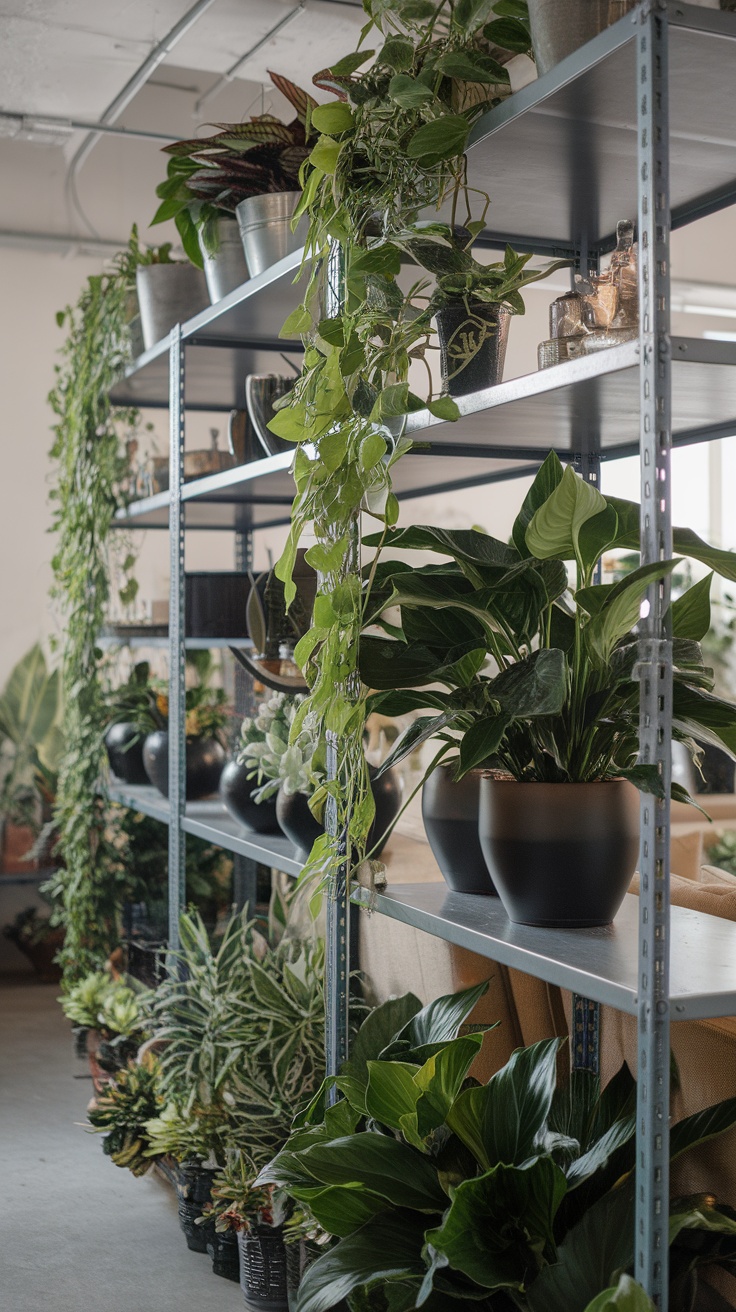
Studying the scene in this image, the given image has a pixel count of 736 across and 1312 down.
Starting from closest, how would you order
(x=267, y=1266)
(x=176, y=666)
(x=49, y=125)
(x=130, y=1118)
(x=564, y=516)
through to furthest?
(x=564, y=516)
(x=267, y=1266)
(x=130, y=1118)
(x=176, y=666)
(x=49, y=125)

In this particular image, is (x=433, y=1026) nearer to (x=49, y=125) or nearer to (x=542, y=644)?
(x=542, y=644)

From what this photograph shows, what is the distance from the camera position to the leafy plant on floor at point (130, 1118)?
3.35m

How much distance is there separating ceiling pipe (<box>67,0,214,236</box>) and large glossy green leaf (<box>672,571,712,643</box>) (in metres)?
3.01

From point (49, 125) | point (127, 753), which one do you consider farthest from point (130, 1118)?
point (49, 125)

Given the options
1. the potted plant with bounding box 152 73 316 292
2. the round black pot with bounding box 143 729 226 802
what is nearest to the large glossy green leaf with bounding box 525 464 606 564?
the potted plant with bounding box 152 73 316 292

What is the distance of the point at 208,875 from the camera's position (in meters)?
4.72

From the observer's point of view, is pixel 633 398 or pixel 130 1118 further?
pixel 130 1118

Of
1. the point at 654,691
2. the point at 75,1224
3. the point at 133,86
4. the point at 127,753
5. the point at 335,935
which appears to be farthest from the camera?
the point at 133,86

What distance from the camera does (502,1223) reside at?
1.71m

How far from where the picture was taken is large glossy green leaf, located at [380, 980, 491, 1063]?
6.50 feet

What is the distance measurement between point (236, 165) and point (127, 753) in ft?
6.88

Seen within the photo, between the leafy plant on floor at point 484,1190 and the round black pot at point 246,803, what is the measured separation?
1167mm

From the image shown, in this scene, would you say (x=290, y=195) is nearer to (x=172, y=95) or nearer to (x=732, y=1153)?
(x=732, y=1153)

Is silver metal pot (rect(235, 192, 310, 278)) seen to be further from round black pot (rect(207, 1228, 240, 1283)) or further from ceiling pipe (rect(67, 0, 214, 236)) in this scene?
round black pot (rect(207, 1228, 240, 1283))
